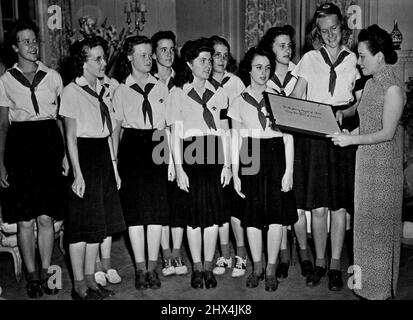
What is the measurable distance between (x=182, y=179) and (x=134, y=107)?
0.54 m

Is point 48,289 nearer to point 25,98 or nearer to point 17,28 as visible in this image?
point 25,98

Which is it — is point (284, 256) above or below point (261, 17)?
below

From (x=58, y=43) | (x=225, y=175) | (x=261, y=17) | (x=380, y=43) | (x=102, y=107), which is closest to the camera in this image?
(x=380, y=43)

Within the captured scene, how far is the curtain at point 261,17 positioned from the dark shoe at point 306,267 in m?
3.05

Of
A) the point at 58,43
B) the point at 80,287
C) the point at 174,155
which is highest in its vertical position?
the point at 58,43

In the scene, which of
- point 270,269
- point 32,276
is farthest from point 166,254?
point 32,276

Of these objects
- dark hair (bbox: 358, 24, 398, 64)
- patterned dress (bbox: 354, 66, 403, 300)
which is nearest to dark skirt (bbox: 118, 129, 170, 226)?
patterned dress (bbox: 354, 66, 403, 300)

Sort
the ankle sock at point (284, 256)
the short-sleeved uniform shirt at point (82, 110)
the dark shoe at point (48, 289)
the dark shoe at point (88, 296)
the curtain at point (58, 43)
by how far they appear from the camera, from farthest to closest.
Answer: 1. the curtain at point (58, 43)
2. the ankle sock at point (284, 256)
3. the dark shoe at point (48, 289)
4. the dark shoe at point (88, 296)
5. the short-sleeved uniform shirt at point (82, 110)

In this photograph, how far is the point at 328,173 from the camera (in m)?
3.23

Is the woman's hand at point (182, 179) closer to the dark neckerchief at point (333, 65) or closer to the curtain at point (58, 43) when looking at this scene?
the dark neckerchief at point (333, 65)

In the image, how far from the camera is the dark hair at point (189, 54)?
3137mm

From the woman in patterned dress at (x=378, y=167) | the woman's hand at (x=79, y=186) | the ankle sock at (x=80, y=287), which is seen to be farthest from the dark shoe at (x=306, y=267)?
the woman's hand at (x=79, y=186)
